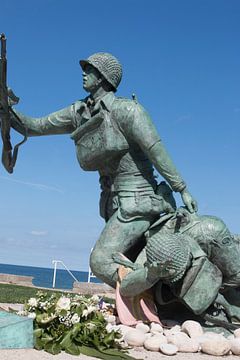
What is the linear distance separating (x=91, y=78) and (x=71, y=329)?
2.90 meters

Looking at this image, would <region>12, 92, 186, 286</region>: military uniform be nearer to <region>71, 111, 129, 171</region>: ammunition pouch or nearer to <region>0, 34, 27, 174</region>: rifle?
<region>71, 111, 129, 171</region>: ammunition pouch

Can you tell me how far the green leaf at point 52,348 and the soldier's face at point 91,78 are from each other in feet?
9.89

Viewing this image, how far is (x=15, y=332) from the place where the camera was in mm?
4223

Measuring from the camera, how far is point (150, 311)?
6.04 m

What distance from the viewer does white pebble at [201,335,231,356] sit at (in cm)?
515

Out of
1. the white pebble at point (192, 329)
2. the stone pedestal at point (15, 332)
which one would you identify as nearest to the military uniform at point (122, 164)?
the white pebble at point (192, 329)

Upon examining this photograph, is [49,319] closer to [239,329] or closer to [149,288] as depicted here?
[149,288]

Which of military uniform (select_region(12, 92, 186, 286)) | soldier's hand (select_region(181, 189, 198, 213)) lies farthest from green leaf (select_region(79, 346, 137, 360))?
soldier's hand (select_region(181, 189, 198, 213))

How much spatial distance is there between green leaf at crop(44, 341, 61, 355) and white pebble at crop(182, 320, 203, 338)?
→ 5.21 feet

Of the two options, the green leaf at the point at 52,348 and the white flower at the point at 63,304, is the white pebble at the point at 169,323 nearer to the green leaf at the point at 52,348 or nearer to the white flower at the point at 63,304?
the white flower at the point at 63,304

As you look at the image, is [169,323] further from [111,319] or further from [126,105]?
[126,105]

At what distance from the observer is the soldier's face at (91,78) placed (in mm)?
6352

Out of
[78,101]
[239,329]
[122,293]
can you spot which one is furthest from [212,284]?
[78,101]

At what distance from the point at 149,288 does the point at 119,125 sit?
1790 mm
